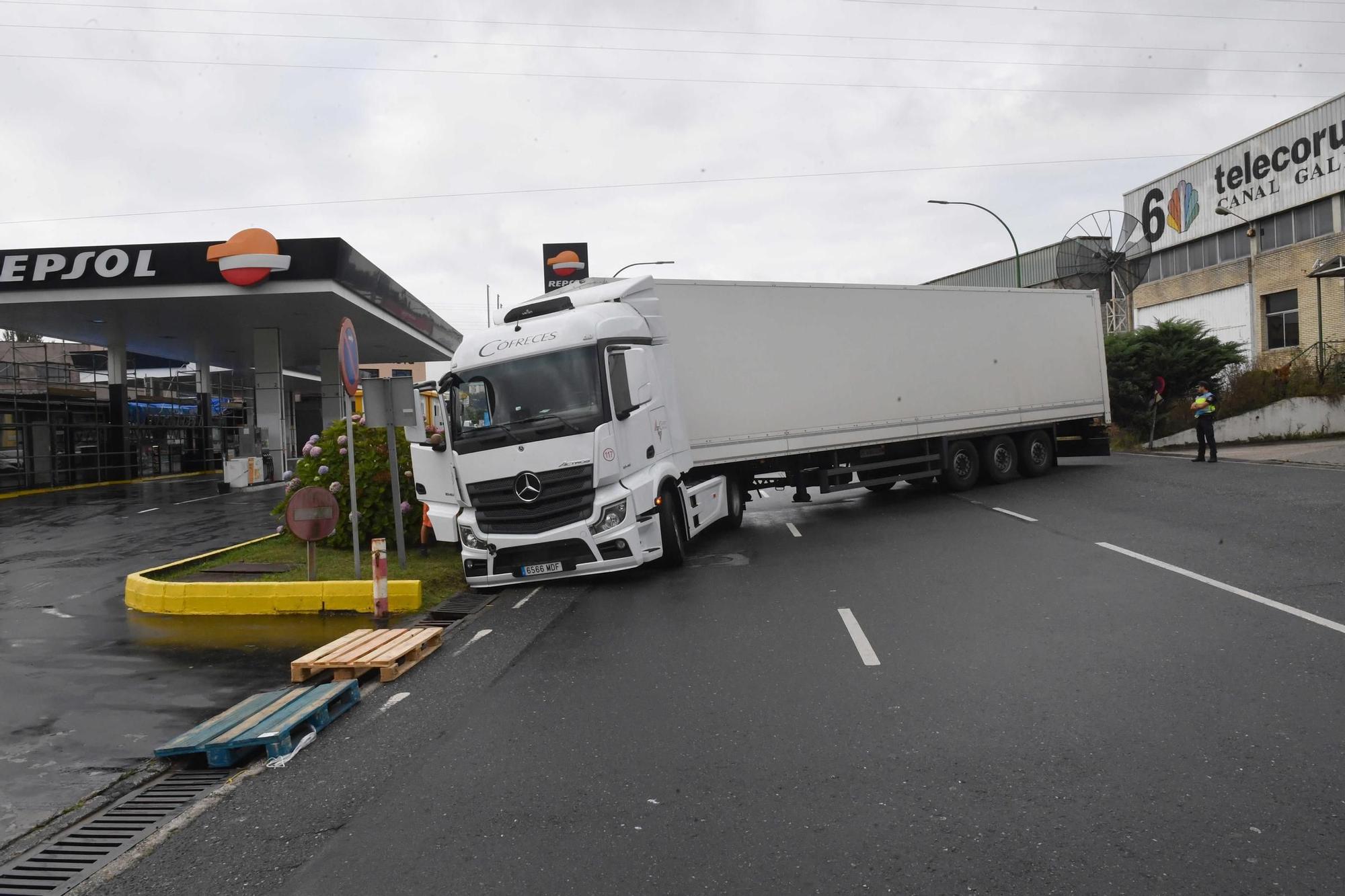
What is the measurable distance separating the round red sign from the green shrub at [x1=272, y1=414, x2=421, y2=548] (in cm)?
275

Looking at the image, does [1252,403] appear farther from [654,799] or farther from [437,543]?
[654,799]

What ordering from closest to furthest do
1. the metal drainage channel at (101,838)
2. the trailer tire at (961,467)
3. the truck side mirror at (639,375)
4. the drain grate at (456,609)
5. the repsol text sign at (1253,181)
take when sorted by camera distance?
1. the metal drainage channel at (101,838)
2. the drain grate at (456,609)
3. the truck side mirror at (639,375)
4. the trailer tire at (961,467)
5. the repsol text sign at (1253,181)

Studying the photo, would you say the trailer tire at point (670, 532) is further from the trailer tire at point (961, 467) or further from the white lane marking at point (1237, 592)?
the trailer tire at point (961, 467)

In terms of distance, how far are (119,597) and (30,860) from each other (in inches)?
319

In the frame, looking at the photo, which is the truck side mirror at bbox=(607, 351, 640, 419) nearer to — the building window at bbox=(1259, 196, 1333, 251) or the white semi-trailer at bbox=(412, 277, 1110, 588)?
the white semi-trailer at bbox=(412, 277, 1110, 588)

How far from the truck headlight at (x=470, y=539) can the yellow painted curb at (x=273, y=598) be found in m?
0.79

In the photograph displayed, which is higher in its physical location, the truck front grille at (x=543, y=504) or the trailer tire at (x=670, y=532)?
the truck front grille at (x=543, y=504)

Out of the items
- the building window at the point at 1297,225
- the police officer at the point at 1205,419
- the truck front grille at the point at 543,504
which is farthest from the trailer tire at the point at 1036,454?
the building window at the point at 1297,225

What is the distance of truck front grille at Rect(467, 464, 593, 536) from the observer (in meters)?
11.0

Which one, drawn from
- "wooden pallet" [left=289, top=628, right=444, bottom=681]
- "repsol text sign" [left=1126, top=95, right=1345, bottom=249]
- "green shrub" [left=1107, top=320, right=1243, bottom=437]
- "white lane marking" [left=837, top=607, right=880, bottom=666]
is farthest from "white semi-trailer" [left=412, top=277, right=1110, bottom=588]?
"repsol text sign" [left=1126, top=95, right=1345, bottom=249]

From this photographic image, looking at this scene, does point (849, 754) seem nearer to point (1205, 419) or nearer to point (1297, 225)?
point (1205, 419)

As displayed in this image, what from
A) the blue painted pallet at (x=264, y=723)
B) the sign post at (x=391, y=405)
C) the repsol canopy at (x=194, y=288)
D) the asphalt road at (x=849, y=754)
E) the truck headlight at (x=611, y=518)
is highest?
the repsol canopy at (x=194, y=288)

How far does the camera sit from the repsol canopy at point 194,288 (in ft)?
82.1

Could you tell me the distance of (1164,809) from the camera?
4.20 meters
